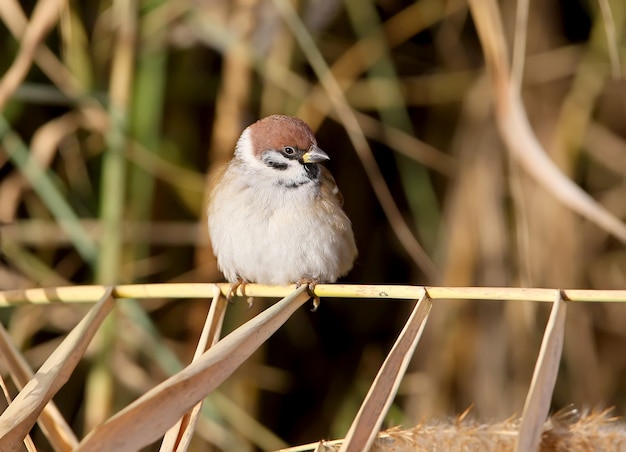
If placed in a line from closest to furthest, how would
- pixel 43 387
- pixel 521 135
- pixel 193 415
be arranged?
pixel 43 387, pixel 193 415, pixel 521 135

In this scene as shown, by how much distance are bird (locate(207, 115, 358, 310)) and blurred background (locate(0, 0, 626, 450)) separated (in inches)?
16.1

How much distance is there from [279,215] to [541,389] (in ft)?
3.56

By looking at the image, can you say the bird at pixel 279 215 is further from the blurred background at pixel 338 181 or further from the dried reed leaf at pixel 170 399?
the dried reed leaf at pixel 170 399

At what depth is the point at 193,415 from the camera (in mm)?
1396

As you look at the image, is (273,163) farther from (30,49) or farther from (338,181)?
(338,181)

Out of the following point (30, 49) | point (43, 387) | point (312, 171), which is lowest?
point (43, 387)

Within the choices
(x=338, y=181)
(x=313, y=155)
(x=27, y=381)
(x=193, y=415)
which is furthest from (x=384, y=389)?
(x=338, y=181)

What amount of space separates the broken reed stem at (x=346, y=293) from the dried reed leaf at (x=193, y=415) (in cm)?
4

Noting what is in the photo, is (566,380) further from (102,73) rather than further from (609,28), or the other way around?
(102,73)

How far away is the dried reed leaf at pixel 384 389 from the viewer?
3.83 ft

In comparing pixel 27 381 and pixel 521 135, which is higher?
pixel 521 135

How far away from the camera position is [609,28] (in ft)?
6.32

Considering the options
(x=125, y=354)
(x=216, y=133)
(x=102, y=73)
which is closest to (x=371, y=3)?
(x=216, y=133)

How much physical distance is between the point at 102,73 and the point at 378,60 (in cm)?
93
